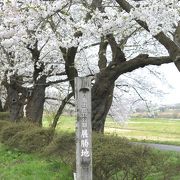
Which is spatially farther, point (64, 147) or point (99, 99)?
point (99, 99)

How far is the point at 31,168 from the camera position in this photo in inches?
424

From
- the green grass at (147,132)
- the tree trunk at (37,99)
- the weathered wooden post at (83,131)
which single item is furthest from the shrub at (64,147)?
the tree trunk at (37,99)

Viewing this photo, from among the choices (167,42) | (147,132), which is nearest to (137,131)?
(147,132)

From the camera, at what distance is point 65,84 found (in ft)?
85.0

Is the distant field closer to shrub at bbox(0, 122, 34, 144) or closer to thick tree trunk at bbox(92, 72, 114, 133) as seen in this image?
shrub at bbox(0, 122, 34, 144)

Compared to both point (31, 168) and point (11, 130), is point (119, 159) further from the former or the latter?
point (11, 130)

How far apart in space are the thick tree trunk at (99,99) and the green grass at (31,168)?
236 cm

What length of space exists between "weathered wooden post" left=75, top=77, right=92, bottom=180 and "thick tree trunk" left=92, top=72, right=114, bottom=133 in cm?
689

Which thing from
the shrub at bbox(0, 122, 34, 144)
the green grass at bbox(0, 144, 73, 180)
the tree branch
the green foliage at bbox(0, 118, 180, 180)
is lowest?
the green grass at bbox(0, 144, 73, 180)

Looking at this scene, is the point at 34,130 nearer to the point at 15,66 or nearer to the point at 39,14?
the point at 39,14

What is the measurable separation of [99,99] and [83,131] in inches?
281

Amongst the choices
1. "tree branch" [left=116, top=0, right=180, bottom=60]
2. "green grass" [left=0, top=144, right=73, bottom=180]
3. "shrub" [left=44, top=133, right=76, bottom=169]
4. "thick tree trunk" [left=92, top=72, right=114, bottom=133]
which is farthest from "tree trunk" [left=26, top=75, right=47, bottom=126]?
"tree branch" [left=116, top=0, right=180, bottom=60]

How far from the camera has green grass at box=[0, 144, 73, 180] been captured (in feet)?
32.2

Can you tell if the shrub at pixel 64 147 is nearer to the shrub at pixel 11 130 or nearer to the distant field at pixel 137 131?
the shrub at pixel 11 130
